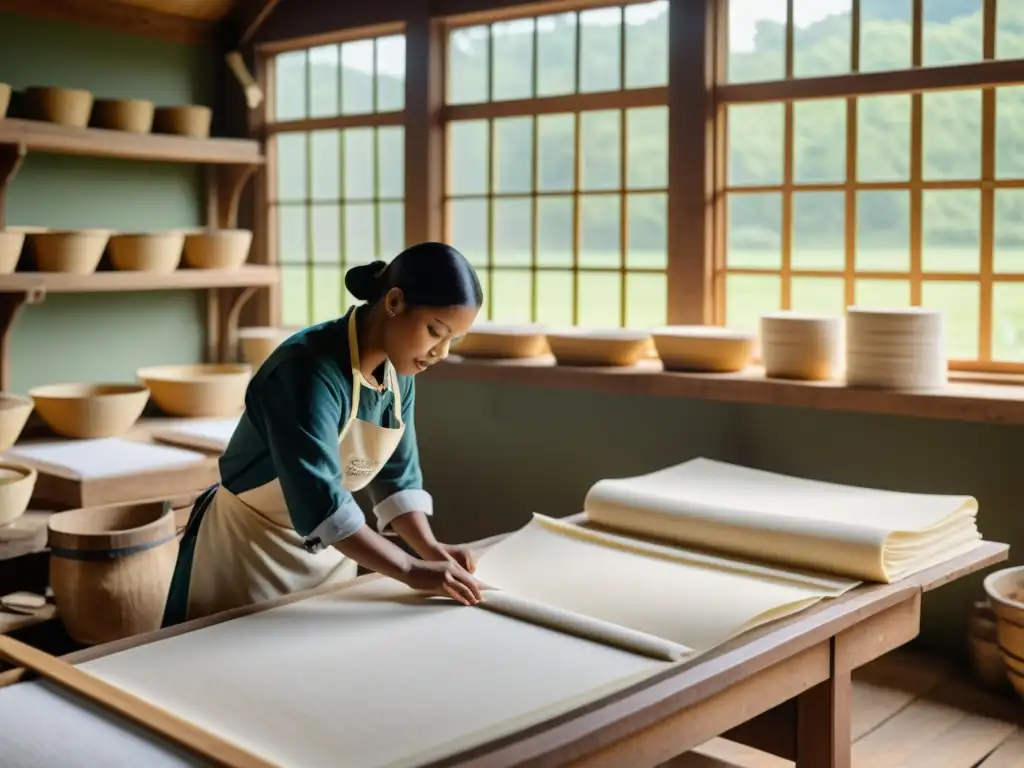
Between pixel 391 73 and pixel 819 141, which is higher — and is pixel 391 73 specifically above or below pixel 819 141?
above

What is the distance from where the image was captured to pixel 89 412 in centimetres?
371

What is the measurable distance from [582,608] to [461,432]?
2.45m

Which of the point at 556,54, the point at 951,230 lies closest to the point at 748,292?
the point at 951,230

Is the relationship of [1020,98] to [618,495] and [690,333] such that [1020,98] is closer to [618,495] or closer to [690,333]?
[690,333]

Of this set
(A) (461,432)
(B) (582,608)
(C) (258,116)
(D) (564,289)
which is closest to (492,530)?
(A) (461,432)

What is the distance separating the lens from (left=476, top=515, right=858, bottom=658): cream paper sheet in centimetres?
164

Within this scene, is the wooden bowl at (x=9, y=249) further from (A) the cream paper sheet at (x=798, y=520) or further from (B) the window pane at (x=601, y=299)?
(A) the cream paper sheet at (x=798, y=520)

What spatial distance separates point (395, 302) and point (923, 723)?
179 cm

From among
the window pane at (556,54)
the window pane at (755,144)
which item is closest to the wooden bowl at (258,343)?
the window pane at (556,54)

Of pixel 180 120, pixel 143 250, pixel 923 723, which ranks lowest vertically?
pixel 923 723

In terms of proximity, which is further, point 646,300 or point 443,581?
point 646,300

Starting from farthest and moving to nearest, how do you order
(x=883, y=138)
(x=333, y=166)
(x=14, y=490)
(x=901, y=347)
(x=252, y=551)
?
(x=333, y=166), (x=883, y=138), (x=901, y=347), (x=14, y=490), (x=252, y=551)

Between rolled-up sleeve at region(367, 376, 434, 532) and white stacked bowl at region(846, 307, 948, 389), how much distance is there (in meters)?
1.52

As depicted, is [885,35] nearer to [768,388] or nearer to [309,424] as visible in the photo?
[768,388]
